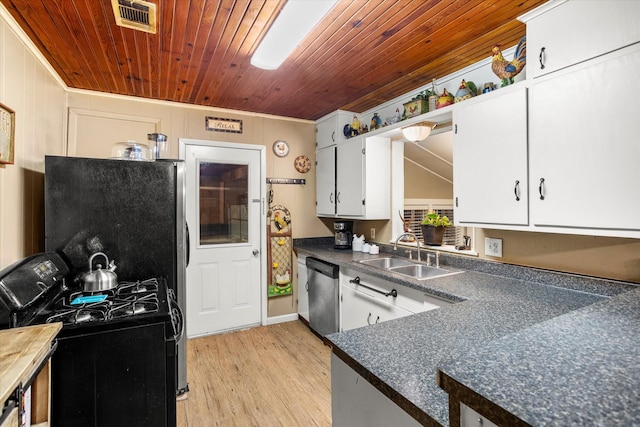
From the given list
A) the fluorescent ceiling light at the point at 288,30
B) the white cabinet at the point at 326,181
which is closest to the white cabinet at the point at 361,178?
the white cabinet at the point at 326,181

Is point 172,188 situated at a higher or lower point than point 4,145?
lower

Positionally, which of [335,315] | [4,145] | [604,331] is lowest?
[335,315]

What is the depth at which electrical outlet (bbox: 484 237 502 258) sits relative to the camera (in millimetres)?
2152

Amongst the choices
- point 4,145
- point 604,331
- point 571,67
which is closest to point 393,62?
point 571,67

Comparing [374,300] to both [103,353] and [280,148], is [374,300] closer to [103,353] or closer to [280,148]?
[103,353]

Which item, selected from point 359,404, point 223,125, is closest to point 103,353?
point 359,404

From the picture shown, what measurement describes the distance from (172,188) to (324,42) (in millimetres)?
1381

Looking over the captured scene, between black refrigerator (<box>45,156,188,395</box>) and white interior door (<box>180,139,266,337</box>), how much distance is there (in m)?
1.10

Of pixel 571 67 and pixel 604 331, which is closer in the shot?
pixel 604 331

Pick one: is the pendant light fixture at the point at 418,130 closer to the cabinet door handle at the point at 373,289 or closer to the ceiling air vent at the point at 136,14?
the cabinet door handle at the point at 373,289

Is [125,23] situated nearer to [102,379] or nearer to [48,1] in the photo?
[48,1]

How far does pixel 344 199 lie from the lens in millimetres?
3299

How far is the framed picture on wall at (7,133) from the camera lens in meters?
1.58

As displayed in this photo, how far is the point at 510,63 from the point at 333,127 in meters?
1.91
